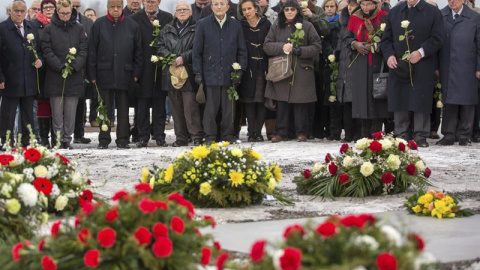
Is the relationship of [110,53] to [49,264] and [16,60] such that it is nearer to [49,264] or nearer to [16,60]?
[16,60]

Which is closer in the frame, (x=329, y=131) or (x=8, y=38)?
(x=8, y=38)

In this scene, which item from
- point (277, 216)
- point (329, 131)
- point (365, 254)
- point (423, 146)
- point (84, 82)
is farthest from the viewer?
point (329, 131)

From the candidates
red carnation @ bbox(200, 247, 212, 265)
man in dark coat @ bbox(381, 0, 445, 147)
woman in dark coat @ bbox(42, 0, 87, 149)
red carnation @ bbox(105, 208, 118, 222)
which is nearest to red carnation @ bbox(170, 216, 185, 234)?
red carnation @ bbox(200, 247, 212, 265)

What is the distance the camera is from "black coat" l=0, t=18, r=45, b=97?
531 inches

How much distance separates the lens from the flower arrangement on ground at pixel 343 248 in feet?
10.2

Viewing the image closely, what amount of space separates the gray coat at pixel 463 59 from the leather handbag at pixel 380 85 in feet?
2.81

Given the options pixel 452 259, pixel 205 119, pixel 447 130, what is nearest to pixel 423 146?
pixel 447 130

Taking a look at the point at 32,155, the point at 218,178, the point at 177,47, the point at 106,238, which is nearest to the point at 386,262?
the point at 106,238

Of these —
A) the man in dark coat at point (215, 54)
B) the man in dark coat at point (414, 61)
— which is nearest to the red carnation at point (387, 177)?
the man in dark coat at point (414, 61)

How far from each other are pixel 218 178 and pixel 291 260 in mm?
4225

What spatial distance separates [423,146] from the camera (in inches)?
513

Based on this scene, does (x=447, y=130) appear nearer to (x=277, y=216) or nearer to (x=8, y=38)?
(x=8, y=38)

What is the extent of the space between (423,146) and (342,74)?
6.18ft

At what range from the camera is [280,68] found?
14.2 meters
